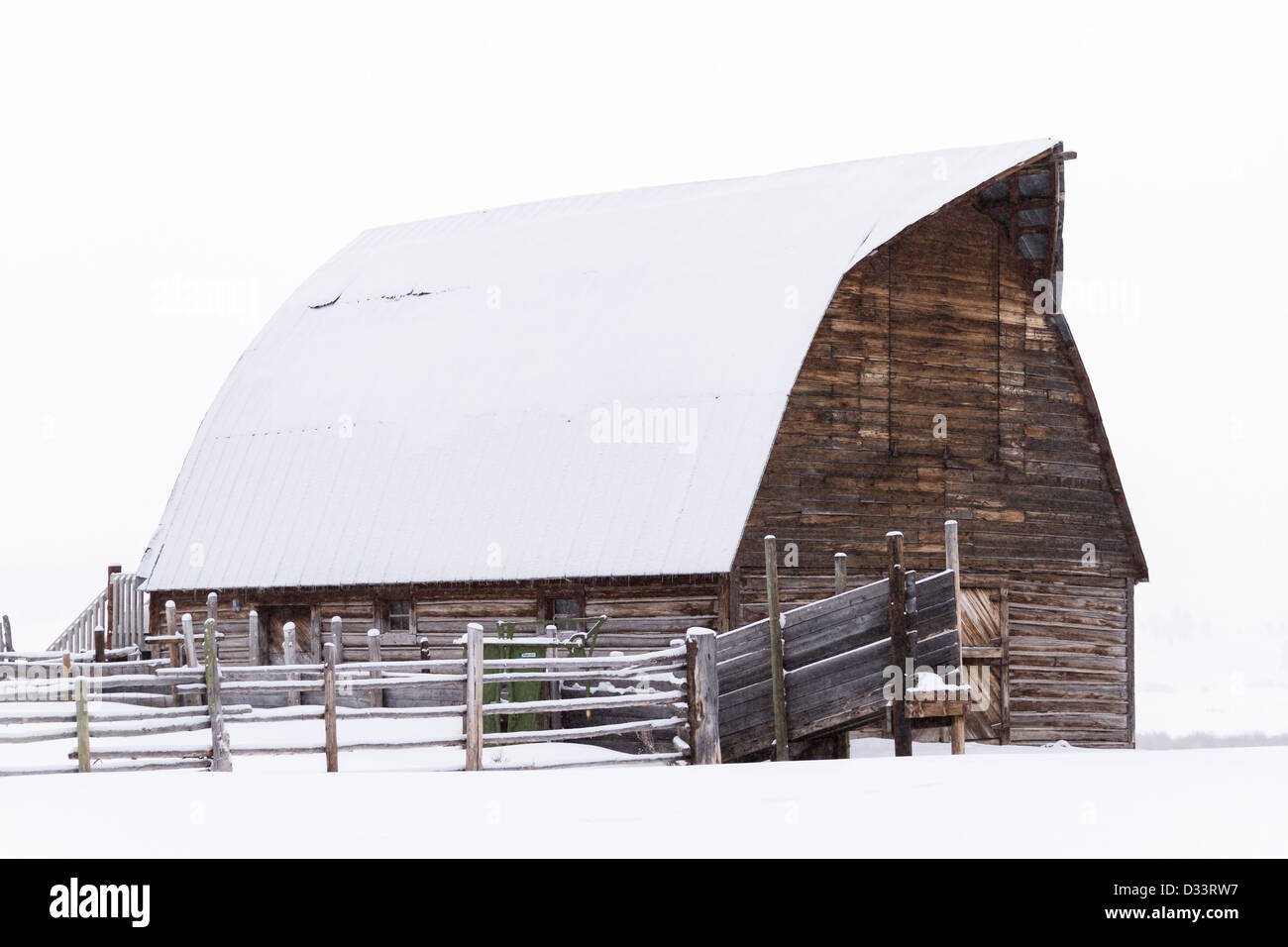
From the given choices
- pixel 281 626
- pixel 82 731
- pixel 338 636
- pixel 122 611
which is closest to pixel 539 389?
pixel 338 636

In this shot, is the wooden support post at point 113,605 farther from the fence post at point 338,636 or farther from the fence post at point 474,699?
the fence post at point 474,699

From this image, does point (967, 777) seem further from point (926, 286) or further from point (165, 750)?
point (926, 286)

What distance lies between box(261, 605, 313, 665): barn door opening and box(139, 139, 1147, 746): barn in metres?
0.08

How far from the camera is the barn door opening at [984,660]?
2736cm

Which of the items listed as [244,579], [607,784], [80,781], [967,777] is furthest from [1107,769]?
[244,579]

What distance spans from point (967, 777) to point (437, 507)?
44.7 ft

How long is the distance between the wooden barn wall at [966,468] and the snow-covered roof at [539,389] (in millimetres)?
747

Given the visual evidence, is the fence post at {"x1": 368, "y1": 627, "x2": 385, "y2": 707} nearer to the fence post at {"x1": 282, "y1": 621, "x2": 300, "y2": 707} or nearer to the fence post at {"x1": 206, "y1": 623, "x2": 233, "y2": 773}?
the fence post at {"x1": 282, "y1": 621, "x2": 300, "y2": 707}

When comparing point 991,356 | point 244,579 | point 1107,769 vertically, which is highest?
point 991,356

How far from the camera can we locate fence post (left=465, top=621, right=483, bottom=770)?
20047 mm

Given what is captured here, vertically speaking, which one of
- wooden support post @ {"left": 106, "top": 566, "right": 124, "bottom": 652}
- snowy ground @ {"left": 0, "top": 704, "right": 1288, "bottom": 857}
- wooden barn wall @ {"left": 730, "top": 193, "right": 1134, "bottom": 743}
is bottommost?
snowy ground @ {"left": 0, "top": 704, "right": 1288, "bottom": 857}

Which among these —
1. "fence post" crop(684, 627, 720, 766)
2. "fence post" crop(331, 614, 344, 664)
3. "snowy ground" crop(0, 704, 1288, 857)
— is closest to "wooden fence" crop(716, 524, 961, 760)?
"fence post" crop(684, 627, 720, 766)

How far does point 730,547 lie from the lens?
81.2 feet

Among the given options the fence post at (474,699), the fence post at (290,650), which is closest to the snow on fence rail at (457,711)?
the fence post at (474,699)
